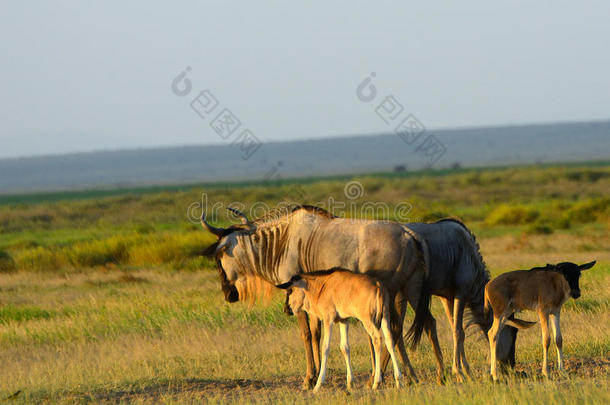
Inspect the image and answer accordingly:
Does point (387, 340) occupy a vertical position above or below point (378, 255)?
below

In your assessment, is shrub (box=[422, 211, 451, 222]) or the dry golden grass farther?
shrub (box=[422, 211, 451, 222])

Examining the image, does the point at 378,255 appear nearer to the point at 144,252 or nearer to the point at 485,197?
the point at 144,252

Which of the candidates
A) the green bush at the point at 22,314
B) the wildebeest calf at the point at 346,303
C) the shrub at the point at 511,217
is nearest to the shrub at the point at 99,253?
the green bush at the point at 22,314

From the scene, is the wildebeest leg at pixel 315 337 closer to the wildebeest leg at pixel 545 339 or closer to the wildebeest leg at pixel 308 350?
the wildebeest leg at pixel 308 350

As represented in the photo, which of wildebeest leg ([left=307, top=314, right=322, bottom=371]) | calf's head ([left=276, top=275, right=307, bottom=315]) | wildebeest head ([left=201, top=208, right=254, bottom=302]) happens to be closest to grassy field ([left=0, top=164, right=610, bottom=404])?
wildebeest leg ([left=307, top=314, right=322, bottom=371])

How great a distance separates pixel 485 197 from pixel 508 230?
21736 millimetres

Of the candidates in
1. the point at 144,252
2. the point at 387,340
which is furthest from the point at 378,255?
the point at 144,252

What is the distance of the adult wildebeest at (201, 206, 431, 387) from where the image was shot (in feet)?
28.9

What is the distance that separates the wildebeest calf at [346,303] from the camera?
810cm

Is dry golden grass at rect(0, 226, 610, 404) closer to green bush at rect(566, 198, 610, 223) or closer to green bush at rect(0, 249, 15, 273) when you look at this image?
green bush at rect(0, 249, 15, 273)

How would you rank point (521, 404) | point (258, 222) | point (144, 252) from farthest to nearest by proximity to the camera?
1. point (144, 252)
2. point (258, 222)
3. point (521, 404)

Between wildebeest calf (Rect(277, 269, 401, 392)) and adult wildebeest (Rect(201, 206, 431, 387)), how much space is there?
44 cm

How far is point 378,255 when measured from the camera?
8836mm

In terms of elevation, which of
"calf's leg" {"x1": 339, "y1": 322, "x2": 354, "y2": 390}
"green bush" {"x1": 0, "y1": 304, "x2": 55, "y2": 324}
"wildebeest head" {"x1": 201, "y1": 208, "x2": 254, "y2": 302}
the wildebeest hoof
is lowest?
the wildebeest hoof
